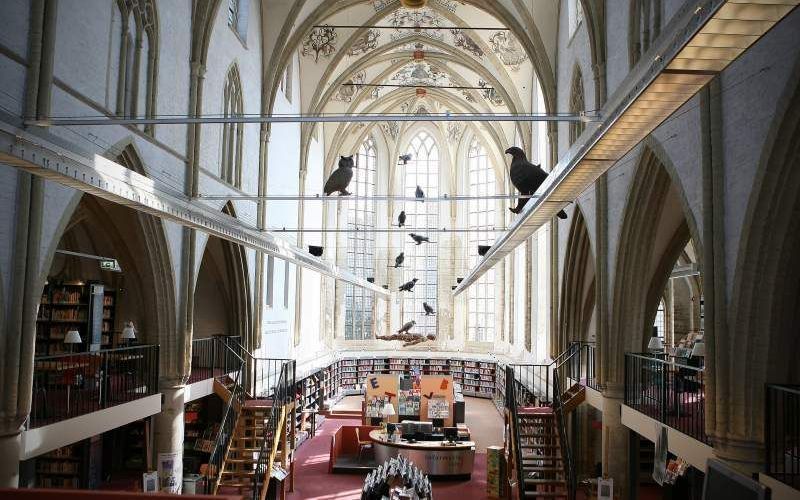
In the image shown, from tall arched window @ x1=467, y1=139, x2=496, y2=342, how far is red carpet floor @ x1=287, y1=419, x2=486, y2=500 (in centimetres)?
1269

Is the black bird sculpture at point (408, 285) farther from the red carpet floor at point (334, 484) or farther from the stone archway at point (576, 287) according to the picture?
the red carpet floor at point (334, 484)

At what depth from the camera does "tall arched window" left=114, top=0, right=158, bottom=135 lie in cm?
1084

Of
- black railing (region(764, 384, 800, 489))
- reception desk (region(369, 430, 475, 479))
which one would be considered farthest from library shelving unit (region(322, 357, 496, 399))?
black railing (region(764, 384, 800, 489))

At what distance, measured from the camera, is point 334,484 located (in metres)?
14.3

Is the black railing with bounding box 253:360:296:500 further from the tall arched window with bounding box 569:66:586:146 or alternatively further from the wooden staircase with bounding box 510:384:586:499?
the tall arched window with bounding box 569:66:586:146

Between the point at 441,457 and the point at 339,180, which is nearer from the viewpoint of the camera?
the point at 339,180

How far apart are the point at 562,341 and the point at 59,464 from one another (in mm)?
11137

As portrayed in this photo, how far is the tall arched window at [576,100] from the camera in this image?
14898mm

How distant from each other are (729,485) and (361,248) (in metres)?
26.5

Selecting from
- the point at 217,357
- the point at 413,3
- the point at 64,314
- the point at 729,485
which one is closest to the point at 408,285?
the point at 217,357

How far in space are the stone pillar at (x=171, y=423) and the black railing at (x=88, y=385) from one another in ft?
0.89

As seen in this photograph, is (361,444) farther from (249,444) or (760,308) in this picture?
(760,308)

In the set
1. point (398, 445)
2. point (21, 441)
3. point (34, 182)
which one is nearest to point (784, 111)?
point (34, 182)

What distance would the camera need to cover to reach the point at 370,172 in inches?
1211
